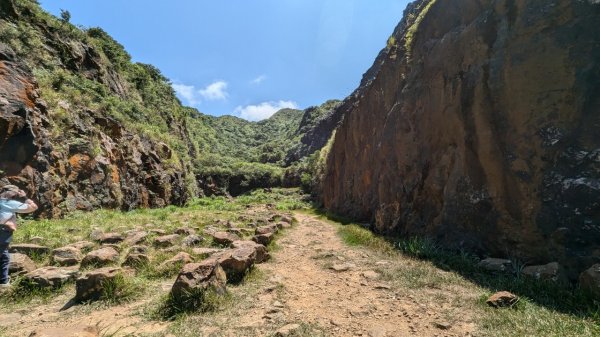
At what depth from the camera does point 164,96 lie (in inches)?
1534

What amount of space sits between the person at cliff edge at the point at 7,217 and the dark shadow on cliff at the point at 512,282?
25.4 feet

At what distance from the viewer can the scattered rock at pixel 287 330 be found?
4.30 m

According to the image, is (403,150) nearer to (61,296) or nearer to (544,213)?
(544,213)

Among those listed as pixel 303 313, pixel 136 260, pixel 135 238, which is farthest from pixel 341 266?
pixel 135 238

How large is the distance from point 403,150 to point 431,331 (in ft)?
25.5

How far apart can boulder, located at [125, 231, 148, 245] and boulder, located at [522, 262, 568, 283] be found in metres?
8.00

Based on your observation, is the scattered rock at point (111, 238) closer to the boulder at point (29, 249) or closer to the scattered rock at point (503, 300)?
the boulder at point (29, 249)

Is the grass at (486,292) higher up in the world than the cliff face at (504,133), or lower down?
lower down

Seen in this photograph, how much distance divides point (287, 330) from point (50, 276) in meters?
4.21

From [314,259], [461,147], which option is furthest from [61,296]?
[461,147]

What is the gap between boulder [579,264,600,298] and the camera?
4.79 meters

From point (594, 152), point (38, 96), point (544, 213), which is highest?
point (38, 96)

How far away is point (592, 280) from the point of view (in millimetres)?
4875

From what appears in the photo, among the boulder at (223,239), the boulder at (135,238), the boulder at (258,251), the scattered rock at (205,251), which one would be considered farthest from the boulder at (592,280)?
the boulder at (135,238)
